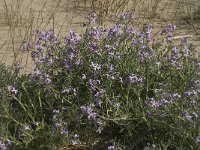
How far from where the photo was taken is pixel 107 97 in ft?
11.1

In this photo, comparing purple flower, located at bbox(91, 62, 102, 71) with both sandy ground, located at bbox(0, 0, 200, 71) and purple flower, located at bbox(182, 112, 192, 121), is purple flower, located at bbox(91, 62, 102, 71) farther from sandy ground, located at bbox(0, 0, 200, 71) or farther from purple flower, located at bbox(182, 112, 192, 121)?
sandy ground, located at bbox(0, 0, 200, 71)

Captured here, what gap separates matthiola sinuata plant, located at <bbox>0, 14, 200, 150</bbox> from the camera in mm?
3160

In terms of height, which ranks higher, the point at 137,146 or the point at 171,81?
the point at 171,81

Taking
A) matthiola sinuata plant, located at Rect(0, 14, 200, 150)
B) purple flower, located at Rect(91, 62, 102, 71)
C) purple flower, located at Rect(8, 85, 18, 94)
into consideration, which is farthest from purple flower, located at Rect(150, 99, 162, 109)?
purple flower, located at Rect(8, 85, 18, 94)

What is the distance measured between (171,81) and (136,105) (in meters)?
0.39

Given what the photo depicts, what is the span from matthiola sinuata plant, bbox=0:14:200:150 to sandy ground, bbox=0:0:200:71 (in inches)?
83.7

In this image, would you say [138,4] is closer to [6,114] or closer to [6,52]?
[6,52]

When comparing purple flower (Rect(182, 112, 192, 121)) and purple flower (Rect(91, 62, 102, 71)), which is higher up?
purple flower (Rect(91, 62, 102, 71))

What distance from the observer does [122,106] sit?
3.53 meters

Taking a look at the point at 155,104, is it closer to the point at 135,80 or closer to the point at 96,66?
the point at 135,80

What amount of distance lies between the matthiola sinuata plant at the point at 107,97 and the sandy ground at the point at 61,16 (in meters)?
2.13

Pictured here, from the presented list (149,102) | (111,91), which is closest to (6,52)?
(111,91)

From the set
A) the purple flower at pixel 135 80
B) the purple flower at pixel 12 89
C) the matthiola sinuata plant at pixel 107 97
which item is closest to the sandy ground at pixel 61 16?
the matthiola sinuata plant at pixel 107 97

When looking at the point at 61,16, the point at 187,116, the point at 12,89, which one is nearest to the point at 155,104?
the point at 187,116
